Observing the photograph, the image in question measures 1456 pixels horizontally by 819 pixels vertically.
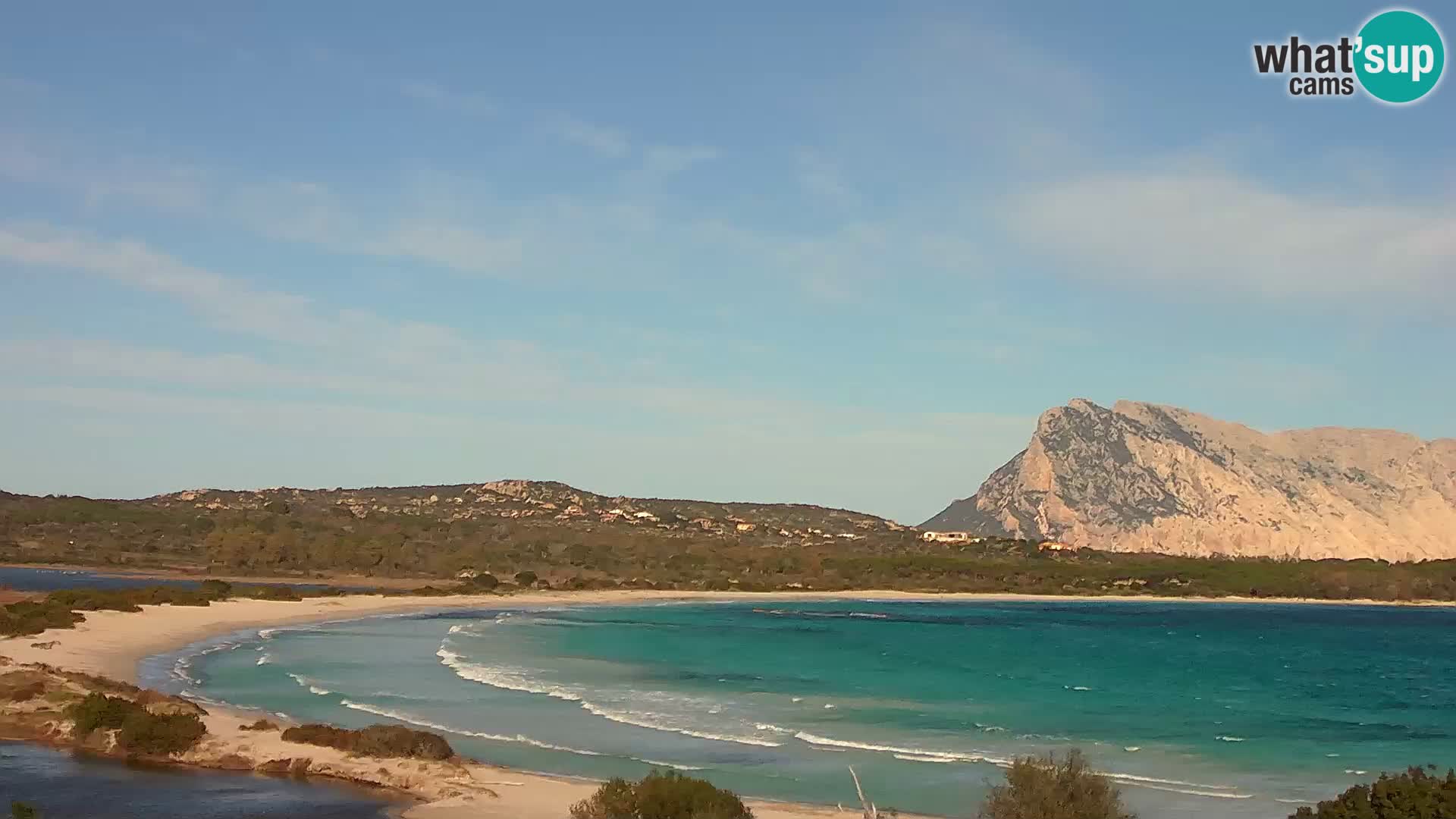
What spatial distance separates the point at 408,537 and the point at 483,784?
122m

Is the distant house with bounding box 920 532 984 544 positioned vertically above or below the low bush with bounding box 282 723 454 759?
above

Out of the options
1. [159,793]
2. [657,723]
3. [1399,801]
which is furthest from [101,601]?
[1399,801]

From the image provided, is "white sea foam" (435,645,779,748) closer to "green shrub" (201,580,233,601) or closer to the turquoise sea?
the turquoise sea

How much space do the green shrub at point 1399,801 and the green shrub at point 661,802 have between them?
7.82 metres

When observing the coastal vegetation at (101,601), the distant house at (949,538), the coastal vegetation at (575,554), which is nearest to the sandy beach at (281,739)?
the coastal vegetation at (101,601)

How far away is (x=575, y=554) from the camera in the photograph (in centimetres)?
13750

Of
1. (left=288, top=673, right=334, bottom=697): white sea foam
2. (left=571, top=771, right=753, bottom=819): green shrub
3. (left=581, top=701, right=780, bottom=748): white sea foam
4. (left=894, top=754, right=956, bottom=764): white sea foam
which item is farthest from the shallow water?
(left=288, top=673, right=334, bottom=697): white sea foam

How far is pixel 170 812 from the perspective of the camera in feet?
59.6

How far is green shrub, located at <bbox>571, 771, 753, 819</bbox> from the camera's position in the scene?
56.4 ft

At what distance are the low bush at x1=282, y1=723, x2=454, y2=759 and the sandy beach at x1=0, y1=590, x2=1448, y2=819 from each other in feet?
1.22

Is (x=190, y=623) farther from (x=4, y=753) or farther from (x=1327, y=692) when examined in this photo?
(x=1327, y=692)

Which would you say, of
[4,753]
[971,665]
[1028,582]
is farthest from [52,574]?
[1028,582]

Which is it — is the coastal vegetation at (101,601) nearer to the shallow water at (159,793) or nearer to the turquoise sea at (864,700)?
the turquoise sea at (864,700)

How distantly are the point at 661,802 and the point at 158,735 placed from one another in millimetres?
11652
